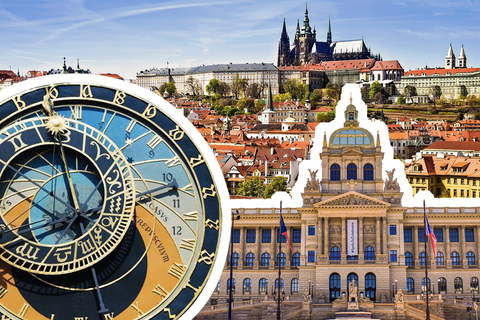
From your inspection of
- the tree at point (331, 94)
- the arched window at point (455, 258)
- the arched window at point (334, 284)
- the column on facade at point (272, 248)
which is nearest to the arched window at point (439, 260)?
the arched window at point (455, 258)

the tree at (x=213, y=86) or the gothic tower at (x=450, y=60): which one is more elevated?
the gothic tower at (x=450, y=60)

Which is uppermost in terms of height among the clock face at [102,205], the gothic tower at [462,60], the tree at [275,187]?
the gothic tower at [462,60]

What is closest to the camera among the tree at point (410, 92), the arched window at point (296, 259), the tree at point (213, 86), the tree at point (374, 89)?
the arched window at point (296, 259)

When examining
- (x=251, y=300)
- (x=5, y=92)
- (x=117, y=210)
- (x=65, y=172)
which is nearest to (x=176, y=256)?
(x=117, y=210)

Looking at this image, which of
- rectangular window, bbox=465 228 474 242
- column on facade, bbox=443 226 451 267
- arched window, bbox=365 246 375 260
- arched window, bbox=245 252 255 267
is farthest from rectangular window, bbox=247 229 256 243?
rectangular window, bbox=465 228 474 242

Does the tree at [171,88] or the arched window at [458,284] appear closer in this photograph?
the arched window at [458,284]

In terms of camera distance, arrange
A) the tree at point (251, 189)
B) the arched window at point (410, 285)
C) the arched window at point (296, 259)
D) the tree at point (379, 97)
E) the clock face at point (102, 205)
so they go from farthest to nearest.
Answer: the tree at point (379, 97)
the tree at point (251, 189)
the arched window at point (296, 259)
the arched window at point (410, 285)
the clock face at point (102, 205)

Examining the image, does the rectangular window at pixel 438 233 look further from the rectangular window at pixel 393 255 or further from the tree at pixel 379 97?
the tree at pixel 379 97
